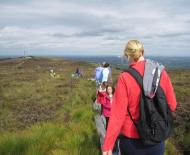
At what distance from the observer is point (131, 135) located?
13.1 ft

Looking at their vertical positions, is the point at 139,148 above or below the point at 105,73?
above

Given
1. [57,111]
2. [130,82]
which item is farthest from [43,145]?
[57,111]

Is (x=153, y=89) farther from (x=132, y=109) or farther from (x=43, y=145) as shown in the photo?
(x=43, y=145)

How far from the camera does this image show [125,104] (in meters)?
3.87

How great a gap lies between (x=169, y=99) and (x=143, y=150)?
2.13ft

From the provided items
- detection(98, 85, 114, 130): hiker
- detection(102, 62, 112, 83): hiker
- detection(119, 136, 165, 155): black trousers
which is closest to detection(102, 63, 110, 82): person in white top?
detection(102, 62, 112, 83): hiker

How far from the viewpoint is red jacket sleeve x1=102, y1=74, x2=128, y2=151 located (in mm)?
3844

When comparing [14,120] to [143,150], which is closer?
[143,150]

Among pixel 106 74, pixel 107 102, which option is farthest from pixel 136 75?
pixel 106 74

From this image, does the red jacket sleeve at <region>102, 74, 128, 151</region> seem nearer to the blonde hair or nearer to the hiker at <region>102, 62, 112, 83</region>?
the blonde hair

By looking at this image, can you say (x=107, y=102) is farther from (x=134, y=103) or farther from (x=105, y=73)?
(x=105, y=73)

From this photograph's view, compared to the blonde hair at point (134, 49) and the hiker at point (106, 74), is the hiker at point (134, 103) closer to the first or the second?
the blonde hair at point (134, 49)

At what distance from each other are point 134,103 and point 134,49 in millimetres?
582

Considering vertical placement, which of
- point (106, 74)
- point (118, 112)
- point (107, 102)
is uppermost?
point (118, 112)
